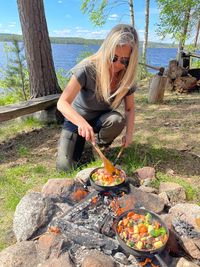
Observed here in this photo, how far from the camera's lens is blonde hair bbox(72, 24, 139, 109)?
222cm

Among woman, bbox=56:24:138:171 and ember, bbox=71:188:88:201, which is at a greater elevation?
woman, bbox=56:24:138:171

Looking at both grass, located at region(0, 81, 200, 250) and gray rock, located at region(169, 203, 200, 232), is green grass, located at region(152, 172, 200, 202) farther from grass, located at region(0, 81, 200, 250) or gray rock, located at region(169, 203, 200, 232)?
gray rock, located at region(169, 203, 200, 232)

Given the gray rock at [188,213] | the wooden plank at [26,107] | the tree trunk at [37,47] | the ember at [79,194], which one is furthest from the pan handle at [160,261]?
the tree trunk at [37,47]

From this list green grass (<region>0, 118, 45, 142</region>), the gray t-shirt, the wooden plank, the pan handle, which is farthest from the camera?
green grass (<region>0, 118, 45, 142</region>)

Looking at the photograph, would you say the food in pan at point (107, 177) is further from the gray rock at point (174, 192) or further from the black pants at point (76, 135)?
the black pants at point (76, 135)

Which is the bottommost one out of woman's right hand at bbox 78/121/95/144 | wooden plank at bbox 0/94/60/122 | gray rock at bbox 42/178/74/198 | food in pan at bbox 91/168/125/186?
gray rock at bbox 42/178/74/198

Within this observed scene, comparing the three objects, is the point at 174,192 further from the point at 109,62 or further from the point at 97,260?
the point at 109,62

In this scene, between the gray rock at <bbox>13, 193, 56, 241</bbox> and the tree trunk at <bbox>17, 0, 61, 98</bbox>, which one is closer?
the gray rock at <bbox>13, 193, 56, 241</bbox>

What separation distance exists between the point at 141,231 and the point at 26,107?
284cm

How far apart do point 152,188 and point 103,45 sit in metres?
1.31

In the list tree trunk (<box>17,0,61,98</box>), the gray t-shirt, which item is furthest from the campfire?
tree trunk (<box>17,0,61,98</box>)

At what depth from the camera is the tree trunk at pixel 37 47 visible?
430 centimetres

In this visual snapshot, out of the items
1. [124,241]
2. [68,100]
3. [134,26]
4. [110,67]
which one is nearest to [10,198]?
[68,100]

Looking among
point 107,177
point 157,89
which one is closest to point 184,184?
point 107,177
